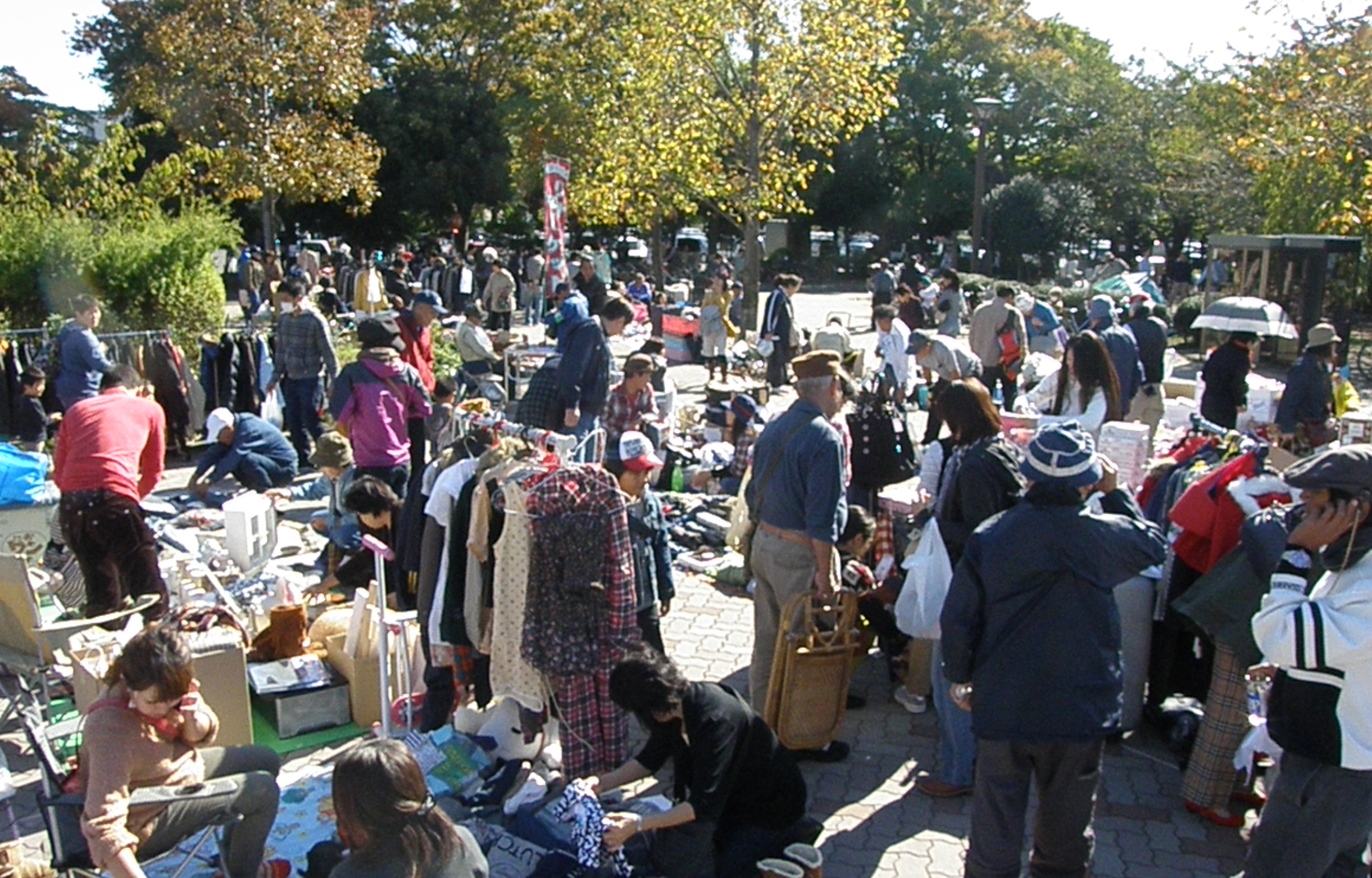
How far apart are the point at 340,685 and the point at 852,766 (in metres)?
2.49

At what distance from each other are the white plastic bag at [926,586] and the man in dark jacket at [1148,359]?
4508 mm

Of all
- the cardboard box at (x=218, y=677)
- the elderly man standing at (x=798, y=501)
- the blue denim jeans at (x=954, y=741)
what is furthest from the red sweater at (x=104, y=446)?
the blue denim jeans at (x=954, y=741)

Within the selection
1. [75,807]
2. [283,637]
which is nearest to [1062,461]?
[75,807]

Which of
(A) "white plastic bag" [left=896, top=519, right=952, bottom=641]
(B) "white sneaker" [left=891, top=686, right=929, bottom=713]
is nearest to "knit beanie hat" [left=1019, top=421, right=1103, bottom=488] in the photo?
(A) "white plastic bag" [left=896, top=519, right=952, bottom=641]

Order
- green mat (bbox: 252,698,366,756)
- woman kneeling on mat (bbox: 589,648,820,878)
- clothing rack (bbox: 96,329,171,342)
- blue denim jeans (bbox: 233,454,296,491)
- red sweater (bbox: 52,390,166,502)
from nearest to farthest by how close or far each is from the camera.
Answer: woman kneeling on mat (bbox: 589,648,820,878) < green mat (bbox: 252,698,366,756) < red sweater (bbox: 52,390,166,502) < blue denim jeans (bbox: 233,454,296,491) < clothing rack (bbox: 96,329,171,342)

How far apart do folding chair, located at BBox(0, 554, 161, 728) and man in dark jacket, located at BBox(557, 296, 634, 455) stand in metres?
3.10

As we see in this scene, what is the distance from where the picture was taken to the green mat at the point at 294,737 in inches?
224

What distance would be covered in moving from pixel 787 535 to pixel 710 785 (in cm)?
141

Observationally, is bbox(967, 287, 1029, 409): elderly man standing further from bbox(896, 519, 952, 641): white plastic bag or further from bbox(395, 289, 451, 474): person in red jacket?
bbox(896, 519, 952, 641): white plastic bag

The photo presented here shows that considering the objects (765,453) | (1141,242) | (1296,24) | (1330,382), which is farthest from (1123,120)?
(765,453)

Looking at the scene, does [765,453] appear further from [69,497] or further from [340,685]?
[69,497]

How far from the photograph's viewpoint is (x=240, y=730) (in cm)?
529

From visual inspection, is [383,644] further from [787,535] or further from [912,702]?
[912,702]

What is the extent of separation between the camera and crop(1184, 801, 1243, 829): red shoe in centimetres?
497
